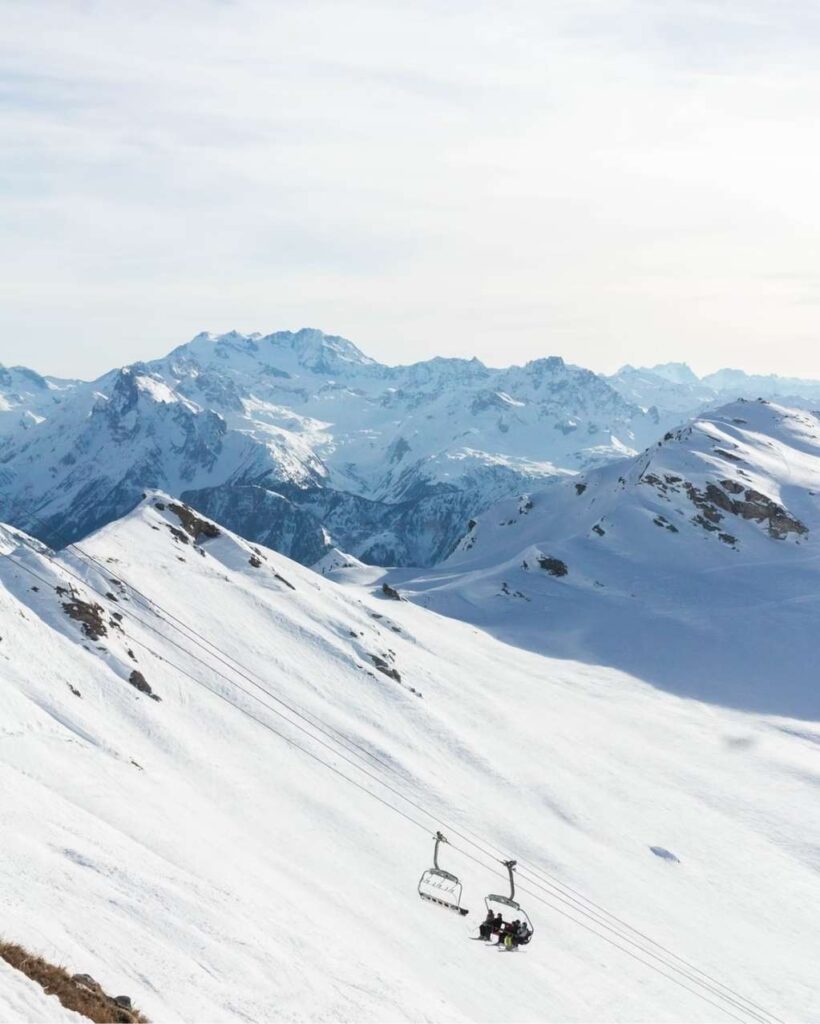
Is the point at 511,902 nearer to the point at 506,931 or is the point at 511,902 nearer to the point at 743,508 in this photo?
the point at 506,931

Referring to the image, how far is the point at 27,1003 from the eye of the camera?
21734mm

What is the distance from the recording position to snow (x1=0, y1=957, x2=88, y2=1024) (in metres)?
21.2

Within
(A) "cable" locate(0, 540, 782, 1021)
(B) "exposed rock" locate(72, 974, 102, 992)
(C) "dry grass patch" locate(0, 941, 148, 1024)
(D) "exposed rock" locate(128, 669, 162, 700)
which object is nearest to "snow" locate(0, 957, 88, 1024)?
(C) "dry grass patch" locate(0, 941, 148, 1024)

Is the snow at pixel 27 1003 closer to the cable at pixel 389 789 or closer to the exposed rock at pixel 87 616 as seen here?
the cable at pixel 389 789

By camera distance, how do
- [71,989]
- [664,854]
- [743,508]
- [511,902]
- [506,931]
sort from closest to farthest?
[71,989]
[511,902]
[506,931]
[664,854]
[743,508]

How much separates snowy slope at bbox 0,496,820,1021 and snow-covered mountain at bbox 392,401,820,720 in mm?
17001

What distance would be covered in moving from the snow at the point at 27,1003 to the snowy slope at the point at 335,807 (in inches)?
128

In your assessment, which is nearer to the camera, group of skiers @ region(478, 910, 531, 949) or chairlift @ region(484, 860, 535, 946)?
chairlift @ region(484, 860, 535, 946)

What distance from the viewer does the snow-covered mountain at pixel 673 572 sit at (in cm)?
12581

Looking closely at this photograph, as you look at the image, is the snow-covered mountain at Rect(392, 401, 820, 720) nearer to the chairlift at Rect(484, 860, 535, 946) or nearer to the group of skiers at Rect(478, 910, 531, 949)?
the chairlift at Rect(484, 860, 535, 946)

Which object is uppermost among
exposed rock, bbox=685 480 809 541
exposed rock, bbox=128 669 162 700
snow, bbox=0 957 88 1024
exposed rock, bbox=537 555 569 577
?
exposed rock, bbox=685 480 809 541

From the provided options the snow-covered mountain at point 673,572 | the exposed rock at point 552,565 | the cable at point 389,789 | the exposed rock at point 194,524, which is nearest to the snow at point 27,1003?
the cable at point 389,789

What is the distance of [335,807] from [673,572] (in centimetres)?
10295

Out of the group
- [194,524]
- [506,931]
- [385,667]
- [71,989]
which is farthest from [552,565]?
[71,989]
